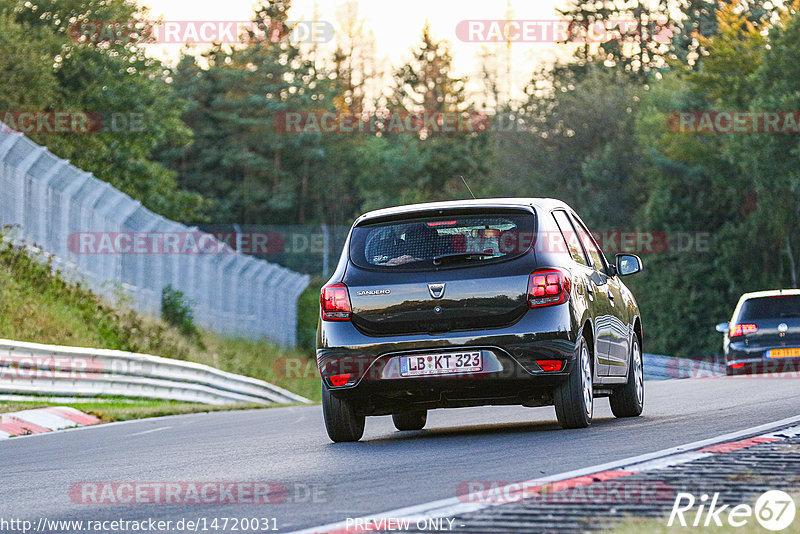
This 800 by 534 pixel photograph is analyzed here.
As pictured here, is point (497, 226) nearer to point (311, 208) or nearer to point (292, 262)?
point (292, 262)

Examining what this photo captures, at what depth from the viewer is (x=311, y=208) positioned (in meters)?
95.6

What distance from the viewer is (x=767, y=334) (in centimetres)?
2233

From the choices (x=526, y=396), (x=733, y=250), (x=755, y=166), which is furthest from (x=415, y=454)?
(x=733, y=250)

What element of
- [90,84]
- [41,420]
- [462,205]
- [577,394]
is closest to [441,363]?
[577,394]

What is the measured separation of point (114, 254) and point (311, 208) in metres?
68.9

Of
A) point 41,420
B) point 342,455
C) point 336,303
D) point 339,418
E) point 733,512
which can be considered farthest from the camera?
point 41,420

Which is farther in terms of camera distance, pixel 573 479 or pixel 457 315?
pixel 457 315

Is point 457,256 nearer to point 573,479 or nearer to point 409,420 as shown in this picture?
point 409,420

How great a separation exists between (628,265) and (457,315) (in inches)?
97.5

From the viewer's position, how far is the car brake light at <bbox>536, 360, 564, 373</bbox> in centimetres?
979

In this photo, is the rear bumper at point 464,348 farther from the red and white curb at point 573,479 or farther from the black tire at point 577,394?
the red and white curb at point 573,479

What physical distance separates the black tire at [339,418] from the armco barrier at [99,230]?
15003 mm

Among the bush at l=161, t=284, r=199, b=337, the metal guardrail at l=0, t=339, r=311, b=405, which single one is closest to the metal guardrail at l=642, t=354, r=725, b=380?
the metal guardrail at l=0, t=339, r=311, b=405

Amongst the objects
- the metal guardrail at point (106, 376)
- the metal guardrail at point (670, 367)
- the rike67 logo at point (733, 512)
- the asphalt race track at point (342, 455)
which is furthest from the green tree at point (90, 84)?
the rike67 logo at point (733, 512)
